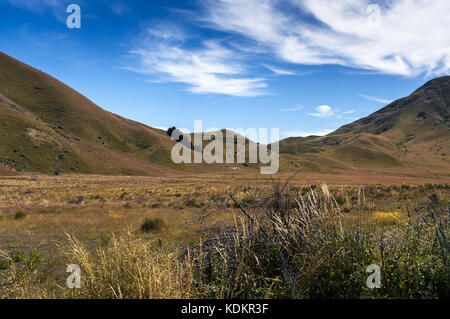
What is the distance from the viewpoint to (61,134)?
259 feet

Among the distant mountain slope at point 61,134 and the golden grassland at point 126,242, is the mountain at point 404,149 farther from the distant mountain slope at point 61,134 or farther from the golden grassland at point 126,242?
the golden grassland at point 126,242

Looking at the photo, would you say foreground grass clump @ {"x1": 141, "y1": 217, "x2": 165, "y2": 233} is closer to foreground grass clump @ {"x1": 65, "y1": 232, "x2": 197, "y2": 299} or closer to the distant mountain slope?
foreground grass clump @ {"x1": 65, "y1": 232, "x2": 197, "y2": 299}

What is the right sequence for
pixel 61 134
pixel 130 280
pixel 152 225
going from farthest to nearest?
pixel 61 134 < pixel 152 225 < pixel 130 280

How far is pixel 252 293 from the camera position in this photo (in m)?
3.80

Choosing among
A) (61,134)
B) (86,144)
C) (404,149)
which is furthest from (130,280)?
(404,149)

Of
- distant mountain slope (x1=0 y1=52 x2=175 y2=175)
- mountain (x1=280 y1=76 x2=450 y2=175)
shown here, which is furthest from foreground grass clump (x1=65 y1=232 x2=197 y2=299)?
mountain (x1=280 y1=76 x2=450 y2=175)

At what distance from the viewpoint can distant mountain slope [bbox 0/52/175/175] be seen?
64188 millimetres

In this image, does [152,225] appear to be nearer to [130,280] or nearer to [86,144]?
[130,280]

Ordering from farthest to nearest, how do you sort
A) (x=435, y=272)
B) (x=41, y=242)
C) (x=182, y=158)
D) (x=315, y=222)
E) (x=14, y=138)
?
(x=182, y=158) → (x=14, y=138) → (x=41, y=242) → (x=315, y=222) → (x=435, y=272)

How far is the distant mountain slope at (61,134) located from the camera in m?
64.2

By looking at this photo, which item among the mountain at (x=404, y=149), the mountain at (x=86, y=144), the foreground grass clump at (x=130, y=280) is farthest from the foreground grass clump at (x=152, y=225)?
the mountain at (x=404, y=149)

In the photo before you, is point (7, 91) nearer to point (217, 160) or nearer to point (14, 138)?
point (14, 138)

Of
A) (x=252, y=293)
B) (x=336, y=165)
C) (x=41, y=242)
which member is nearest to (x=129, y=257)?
(x=252, y=293)
